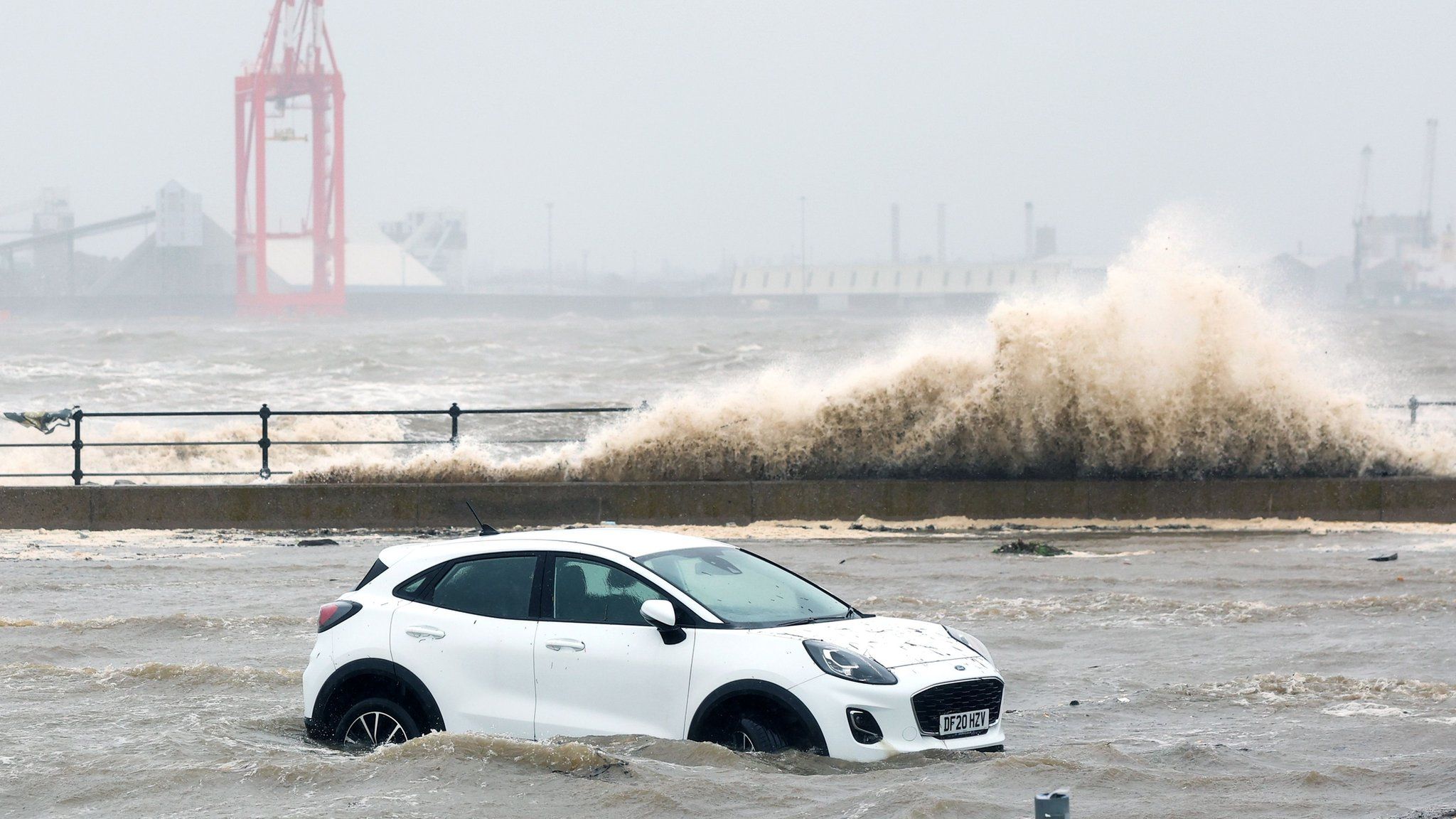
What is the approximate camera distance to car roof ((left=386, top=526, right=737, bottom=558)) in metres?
7.28

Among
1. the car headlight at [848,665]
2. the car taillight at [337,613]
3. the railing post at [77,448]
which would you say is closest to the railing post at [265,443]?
the railing post at [77,448]

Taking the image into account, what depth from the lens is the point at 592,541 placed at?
7.28 m

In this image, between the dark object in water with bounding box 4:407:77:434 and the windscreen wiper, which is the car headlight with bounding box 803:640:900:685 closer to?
the windscreen wiper

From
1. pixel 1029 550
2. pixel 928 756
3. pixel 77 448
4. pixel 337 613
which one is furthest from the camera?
pixel 77 448

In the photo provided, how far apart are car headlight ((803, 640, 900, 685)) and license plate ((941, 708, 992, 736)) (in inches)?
13.4

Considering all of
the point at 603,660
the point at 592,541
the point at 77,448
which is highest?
the point at 77,448

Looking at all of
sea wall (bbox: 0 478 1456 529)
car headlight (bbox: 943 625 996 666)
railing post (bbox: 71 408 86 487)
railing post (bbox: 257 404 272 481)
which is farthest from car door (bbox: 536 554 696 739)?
railing post (bbox: 71 408 86 487)

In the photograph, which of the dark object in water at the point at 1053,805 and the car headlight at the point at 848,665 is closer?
the dark object in water at the point at 1053,805

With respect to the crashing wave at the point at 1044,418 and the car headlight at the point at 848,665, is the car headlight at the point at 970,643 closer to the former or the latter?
the car headlight at the point at 848,665

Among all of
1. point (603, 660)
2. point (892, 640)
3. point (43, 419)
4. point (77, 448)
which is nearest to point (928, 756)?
point (892, 640)

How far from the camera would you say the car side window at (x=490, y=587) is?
7176 millimetres

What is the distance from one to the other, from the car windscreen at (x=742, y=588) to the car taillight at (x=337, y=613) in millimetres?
1432

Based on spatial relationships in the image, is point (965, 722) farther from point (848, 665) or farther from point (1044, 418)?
point (1044, 418)

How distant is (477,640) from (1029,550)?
876cm
